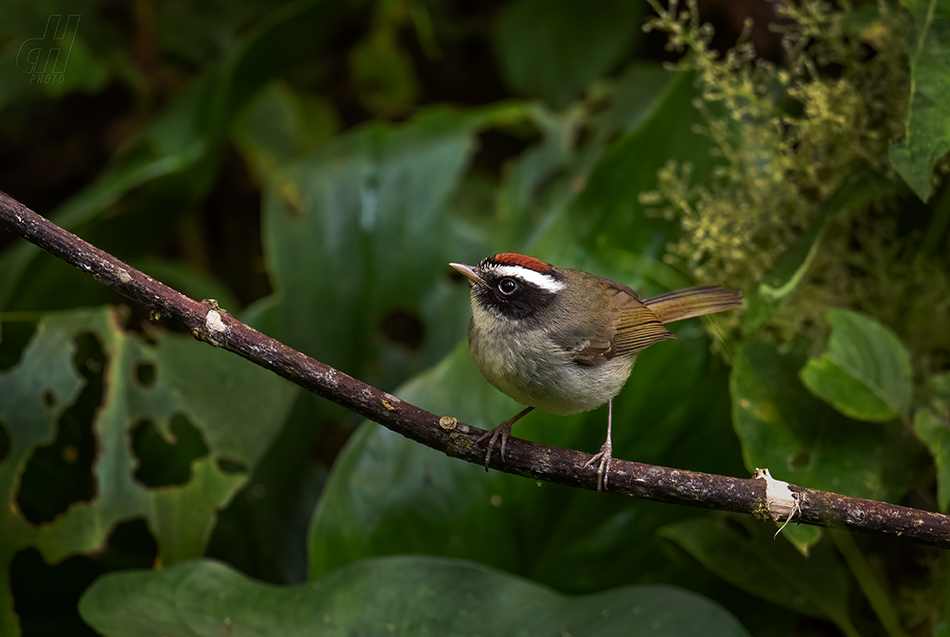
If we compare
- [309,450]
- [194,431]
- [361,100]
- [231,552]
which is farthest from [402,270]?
[361,100]

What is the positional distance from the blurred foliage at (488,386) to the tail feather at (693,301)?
0.09 m

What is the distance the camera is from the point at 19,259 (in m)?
2.98

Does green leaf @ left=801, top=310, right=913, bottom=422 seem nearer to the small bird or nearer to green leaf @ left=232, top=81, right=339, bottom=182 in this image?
the small bird

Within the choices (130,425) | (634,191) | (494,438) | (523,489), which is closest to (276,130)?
(130,425)

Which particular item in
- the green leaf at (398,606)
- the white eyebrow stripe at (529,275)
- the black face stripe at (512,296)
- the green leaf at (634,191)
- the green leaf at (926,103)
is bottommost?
the green leaf at (398,606)

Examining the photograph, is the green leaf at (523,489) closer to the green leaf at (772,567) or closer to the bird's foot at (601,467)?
the green leaf at (772,567)

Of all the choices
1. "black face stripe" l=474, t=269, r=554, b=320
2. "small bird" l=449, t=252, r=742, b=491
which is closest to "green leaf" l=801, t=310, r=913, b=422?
"small bird" l=449, t=252, r=742, b=491

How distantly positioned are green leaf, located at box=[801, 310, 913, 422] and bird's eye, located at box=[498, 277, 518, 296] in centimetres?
70

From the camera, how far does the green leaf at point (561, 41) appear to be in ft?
12.5

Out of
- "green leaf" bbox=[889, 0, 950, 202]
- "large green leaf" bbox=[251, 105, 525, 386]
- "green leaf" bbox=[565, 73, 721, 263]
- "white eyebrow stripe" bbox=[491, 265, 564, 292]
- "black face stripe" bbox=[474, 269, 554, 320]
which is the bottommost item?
"large green leaf" bbox=[251, 105, 525, 386]

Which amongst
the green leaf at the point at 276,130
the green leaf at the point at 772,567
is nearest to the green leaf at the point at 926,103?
the green leaf at the point at 772,567

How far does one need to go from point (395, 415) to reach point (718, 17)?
114 inches

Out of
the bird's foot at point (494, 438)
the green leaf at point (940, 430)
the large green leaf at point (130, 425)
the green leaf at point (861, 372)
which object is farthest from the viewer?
the large green leaf at point (130, 425)

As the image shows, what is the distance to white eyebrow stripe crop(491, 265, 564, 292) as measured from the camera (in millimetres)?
1794
